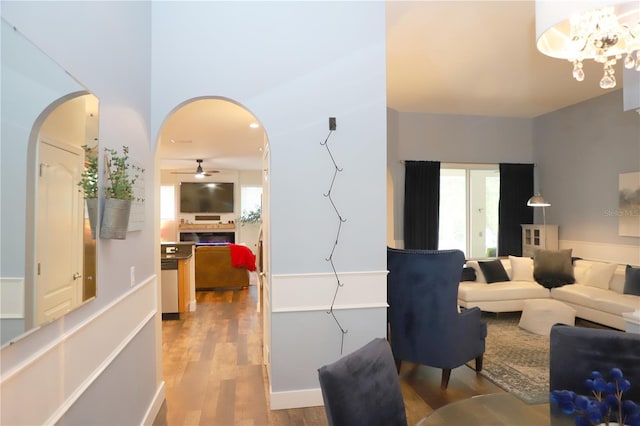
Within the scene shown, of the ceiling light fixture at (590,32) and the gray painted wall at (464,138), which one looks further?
the gray painted wall at (464,138)

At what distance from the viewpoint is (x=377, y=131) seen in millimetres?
2924

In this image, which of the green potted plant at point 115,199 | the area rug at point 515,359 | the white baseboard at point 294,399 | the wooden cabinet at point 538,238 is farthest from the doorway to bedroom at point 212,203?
the green potted plant at point 115,199

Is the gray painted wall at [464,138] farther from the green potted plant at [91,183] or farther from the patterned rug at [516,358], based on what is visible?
the green potted plant at [91,183]

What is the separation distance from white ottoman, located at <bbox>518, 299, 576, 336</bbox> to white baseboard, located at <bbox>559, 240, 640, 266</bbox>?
1.33m

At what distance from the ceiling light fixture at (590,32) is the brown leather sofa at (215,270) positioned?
6273 millimetres

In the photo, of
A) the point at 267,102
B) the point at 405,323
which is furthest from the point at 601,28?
the point at 405,323

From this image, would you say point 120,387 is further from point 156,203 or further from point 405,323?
point 405,323

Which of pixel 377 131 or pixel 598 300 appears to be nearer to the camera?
pixel 377 131

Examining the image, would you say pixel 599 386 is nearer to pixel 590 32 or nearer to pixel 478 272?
pixel 590 32

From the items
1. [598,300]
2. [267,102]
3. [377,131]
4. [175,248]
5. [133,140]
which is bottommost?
[598,300]

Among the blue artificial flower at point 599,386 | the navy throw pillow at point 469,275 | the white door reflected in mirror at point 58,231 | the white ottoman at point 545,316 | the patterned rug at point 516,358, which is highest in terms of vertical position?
the white door reflected in mirror at point 58,231

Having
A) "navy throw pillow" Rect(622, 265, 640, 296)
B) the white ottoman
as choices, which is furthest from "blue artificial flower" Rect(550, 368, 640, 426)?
"navy throw pillow" Rect(622, 265, 640, 296)

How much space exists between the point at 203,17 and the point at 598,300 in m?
5.19

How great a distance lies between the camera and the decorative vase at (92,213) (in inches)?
65.1
